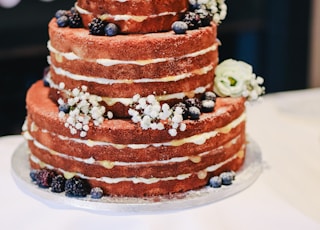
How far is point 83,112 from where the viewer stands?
1.57 metres

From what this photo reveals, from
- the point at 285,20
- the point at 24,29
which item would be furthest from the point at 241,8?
the point at 24,29

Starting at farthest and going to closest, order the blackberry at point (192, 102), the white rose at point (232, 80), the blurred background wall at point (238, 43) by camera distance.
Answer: the blurred background wall at point (238, 43) → the white rose at point (232, 80) → the blackberry at point (192, 102)

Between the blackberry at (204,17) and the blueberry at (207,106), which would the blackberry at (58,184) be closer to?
the blueberry at (207,106)

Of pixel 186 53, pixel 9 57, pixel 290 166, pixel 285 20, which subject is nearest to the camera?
pixel 186 53

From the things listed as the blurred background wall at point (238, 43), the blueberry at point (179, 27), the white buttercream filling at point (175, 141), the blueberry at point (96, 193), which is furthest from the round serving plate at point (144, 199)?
the blurred background wall at point (238, 43)

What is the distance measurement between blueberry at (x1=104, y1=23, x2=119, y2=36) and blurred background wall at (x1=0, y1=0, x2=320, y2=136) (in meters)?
1.59

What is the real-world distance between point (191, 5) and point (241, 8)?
1728 millimetres

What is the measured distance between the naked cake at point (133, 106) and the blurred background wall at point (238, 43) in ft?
4.79

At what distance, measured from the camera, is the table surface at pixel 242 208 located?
1490 mm

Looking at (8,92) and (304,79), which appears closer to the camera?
(8,92)

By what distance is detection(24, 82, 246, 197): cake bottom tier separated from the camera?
5.15ft

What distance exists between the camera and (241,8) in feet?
11.0

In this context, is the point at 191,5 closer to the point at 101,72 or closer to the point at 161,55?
the point at 161,55

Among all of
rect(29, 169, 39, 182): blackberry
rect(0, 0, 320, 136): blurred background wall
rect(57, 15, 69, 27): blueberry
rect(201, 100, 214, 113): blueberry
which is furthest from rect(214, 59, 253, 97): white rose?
rect(0, 0, 320, 136): blurred background wall
